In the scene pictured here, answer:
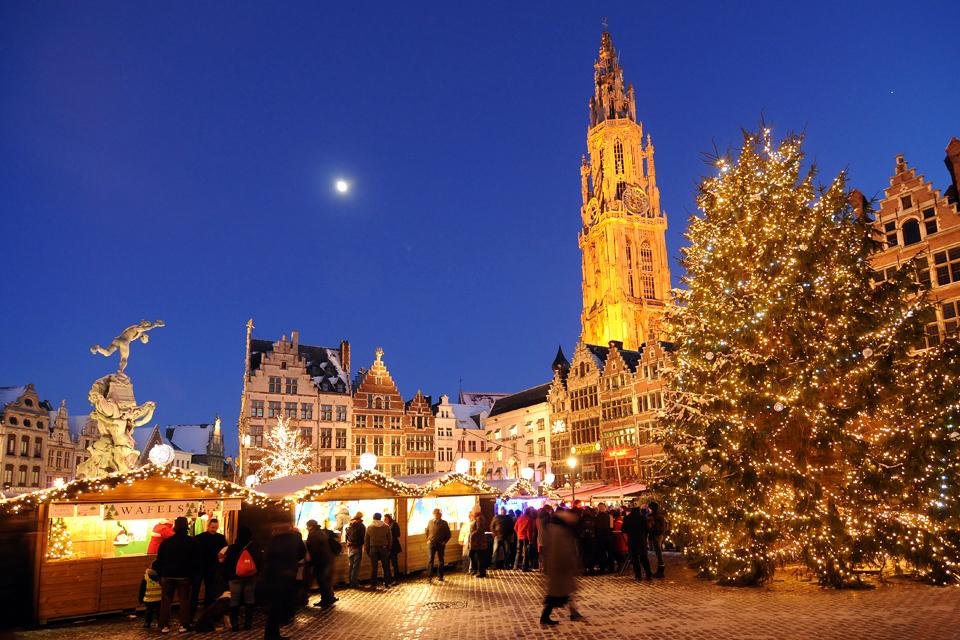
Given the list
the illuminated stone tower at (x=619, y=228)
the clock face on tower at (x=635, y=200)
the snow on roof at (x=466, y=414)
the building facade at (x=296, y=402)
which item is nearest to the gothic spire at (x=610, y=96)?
the illuminated stone tower at (x=619, y=228)

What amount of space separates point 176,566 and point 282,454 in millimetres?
32229

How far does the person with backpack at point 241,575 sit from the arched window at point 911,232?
24.5m

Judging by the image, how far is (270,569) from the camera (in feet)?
28.6

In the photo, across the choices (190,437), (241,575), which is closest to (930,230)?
(241,575)

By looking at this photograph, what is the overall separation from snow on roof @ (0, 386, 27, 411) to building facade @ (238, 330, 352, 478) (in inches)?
753

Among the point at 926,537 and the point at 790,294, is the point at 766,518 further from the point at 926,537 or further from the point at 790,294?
the point at 790,294

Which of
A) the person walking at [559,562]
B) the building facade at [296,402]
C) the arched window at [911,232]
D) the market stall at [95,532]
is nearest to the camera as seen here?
the person walking at [559,562]

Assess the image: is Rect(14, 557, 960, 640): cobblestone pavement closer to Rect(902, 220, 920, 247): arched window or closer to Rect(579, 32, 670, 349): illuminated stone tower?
Rect(902, 220, 920, 247): arched window

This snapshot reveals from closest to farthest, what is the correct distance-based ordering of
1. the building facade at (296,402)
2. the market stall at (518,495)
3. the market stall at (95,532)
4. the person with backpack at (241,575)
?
the person with backpack at (241,575)
the market stall at (95,532)
the market stall at (518,495)
the building facade at (296,402)

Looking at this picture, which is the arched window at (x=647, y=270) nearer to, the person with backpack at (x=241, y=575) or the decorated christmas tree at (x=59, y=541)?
the person with backpack at (x=241, y=575)

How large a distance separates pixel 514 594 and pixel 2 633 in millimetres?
9830

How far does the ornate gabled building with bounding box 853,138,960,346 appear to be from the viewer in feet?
77.7

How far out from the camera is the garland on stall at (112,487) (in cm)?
1158

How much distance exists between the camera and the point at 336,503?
54.9ft
